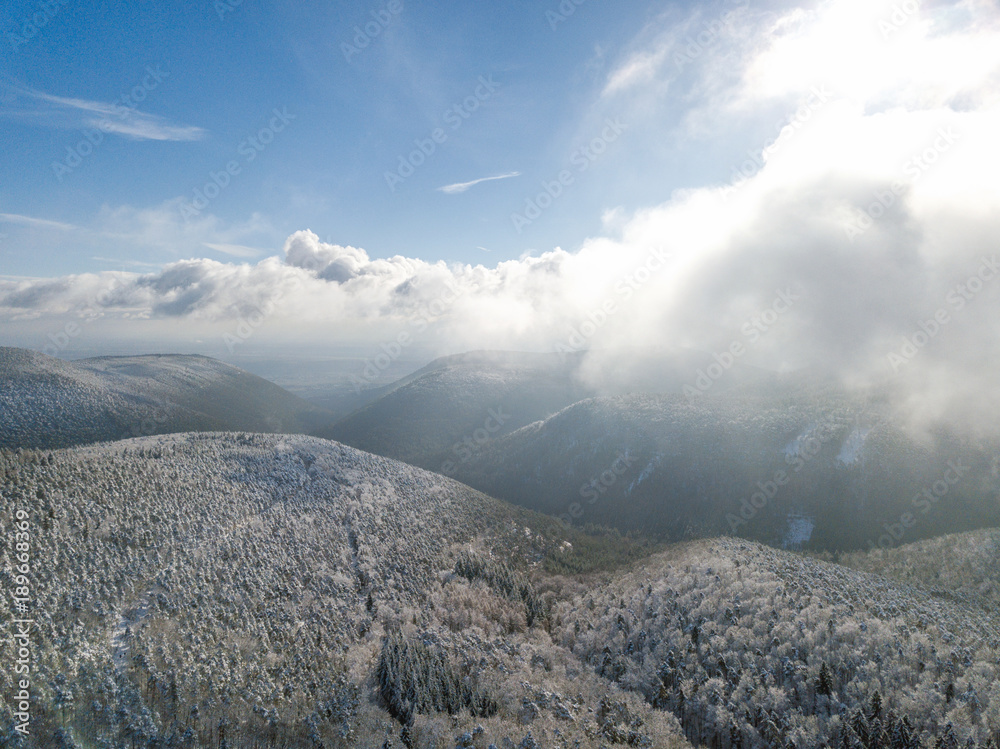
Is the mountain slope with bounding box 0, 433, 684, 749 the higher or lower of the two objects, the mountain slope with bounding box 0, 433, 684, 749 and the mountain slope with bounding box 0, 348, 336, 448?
the lower

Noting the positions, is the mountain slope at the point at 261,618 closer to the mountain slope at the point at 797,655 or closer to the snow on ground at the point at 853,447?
the mountain slope at the point at 797,655

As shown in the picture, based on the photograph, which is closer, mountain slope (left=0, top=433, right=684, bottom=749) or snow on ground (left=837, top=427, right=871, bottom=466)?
mountain slope (left=0, top=433, right=684, bottom=749)

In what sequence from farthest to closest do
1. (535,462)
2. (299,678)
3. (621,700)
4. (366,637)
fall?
(535,462)
(366,637)
(621,700)
(299,678)

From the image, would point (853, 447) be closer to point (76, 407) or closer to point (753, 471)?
point (753, 471)

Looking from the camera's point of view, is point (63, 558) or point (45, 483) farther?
point (45, 483)

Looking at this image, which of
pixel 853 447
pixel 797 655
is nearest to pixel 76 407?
pixel 797 655

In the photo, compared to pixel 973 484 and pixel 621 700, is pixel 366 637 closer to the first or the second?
pixel 621 700

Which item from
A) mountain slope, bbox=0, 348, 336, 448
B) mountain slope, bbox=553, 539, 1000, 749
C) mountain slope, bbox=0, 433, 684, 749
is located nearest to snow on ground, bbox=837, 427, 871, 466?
mountain slope, bbox=553, 539, 1000, 749

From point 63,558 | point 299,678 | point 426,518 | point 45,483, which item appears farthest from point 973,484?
point 45,483

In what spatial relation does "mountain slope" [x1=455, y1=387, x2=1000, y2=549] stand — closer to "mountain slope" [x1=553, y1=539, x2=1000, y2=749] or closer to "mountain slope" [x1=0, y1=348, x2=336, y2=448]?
A: "mountain slope" [x1=553, y1=539, x2=1000, y2=749]
